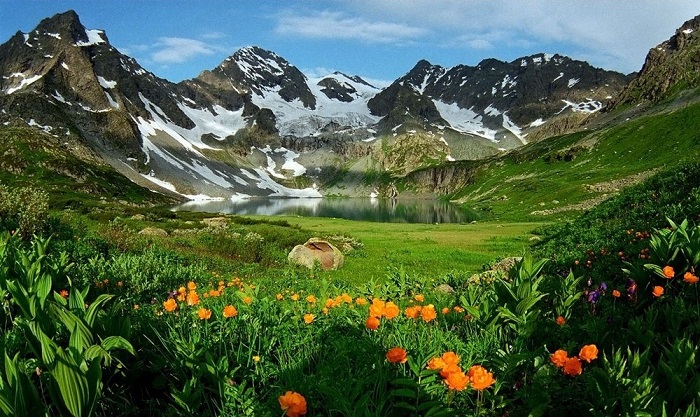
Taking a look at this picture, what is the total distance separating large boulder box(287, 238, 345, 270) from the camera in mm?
22656

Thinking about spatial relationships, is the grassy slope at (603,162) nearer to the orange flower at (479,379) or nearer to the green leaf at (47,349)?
the orange flower at (479,379)

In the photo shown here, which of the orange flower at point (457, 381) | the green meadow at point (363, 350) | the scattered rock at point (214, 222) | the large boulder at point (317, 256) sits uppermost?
the orange flower at point (457, 381)

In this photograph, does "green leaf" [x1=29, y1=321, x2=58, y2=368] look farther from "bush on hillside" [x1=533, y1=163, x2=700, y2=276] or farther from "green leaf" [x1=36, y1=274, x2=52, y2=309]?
"bush on hillside" [x1=533, y1=163, x2=700, y2=276]

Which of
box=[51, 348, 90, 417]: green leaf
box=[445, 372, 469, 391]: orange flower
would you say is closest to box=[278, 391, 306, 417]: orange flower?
box=[445, 372, 469, 391]: orange flower

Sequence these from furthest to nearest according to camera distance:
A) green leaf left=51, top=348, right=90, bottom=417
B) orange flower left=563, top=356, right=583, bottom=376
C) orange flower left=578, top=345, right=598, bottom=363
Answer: orange flower left=578, top=345, right=598, bottom=363
orange flower left=563, top=356, right=583, bottom=376
green leaf left=51, top=348, right=90, bottom=417

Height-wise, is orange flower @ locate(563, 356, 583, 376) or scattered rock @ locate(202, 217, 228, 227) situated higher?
orange flower @ locate(563, 356, 583, 376)

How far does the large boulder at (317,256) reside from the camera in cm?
2266

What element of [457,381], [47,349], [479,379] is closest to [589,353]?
[479,379]

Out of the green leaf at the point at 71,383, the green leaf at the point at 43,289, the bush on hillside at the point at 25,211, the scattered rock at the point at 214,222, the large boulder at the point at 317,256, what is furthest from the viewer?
the scattered rock at the point at 214,222

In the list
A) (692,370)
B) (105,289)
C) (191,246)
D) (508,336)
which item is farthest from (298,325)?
(191,246)

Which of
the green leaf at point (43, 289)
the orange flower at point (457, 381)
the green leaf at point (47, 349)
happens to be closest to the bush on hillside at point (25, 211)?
the green leaf at point (43, 289)

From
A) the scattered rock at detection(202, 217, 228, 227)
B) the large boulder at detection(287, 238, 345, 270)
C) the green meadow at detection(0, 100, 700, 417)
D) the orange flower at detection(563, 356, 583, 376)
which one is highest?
the orange flower at detection(563, 356, 583, 376)

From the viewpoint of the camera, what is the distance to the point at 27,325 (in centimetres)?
363

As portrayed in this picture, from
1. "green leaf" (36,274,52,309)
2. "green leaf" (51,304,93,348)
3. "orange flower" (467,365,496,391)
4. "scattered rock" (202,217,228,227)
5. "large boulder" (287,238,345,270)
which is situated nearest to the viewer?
"orange flower" (467,365,496,391)
